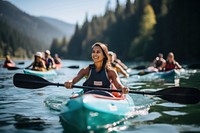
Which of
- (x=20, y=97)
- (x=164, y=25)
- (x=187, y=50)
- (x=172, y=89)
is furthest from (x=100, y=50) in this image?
(x=164, y=25)

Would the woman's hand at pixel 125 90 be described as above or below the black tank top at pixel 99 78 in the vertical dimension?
below

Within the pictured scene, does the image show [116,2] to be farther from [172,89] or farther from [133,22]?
[172,89]

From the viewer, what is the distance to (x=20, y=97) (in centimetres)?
914

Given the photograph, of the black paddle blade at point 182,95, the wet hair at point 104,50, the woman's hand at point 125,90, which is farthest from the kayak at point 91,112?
the black paddle blade at point 182,95

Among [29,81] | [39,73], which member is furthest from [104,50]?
[39,73]

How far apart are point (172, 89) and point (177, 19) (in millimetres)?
42633

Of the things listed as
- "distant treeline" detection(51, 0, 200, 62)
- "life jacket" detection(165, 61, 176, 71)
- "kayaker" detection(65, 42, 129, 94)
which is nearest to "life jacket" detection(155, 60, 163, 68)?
"life jacket" detection(165, 61, 176, 71)

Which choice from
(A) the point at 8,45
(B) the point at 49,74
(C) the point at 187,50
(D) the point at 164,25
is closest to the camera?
(B) the point at 49,74

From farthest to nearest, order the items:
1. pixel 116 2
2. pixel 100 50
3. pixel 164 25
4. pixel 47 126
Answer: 1. pixel 116 2
2. pixel 164 25
3. pixel 100 50
4. pixel 47 126

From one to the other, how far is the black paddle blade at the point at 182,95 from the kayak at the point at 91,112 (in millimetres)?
1279

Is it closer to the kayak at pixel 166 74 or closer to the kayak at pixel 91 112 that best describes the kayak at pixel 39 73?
the kayak at pixel 166 74

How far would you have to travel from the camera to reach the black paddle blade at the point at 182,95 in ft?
19.9

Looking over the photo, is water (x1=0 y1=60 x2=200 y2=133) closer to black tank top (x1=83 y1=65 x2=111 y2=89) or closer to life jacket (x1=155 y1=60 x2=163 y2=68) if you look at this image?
black tank top (x1=83 y1=65 x2=111 y2=89)

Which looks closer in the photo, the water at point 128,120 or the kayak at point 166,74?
the water at point 128,120
